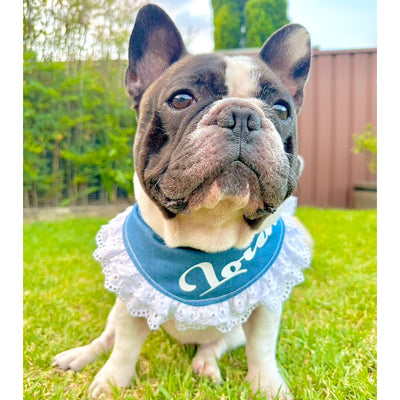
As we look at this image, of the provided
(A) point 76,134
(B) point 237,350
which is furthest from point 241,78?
(A) point 76,134

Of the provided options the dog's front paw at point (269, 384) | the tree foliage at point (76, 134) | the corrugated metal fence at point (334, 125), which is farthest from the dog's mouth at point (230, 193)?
the tree foliage at point (76, 134)

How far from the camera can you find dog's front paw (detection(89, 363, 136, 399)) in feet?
3.88

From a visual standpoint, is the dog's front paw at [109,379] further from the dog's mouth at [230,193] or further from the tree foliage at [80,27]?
the tree foliage at [80,27]

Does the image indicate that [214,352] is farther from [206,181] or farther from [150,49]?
[150,49]

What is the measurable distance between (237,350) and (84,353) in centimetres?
55

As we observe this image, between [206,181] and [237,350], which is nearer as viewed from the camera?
[206,181]

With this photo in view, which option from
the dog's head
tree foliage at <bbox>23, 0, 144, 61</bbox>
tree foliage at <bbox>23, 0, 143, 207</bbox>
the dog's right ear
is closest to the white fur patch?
the dog's head

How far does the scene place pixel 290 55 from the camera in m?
1.28

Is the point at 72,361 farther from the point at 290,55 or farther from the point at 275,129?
the point at 290,55

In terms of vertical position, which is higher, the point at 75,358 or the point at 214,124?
the point at 214,124

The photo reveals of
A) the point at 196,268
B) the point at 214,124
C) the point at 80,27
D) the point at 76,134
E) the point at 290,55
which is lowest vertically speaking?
the point at 196,268

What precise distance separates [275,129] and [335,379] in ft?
2.50
